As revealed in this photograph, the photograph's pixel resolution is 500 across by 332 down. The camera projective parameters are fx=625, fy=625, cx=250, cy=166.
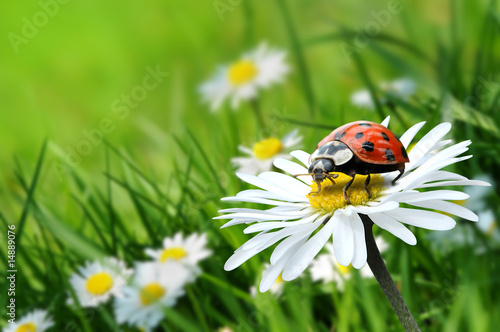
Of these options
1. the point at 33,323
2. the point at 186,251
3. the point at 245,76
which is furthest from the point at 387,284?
the point at 245,76

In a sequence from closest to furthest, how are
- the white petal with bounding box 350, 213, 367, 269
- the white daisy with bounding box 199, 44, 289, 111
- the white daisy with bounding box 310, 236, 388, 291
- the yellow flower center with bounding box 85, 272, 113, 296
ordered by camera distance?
the white petal with bounding box 350, 213, 367, 269
the white daisy with bounding box 310, 236, 388, 291
the yellow flower center with bounding box 85, 272, 113, 296
the white daisy with bounding box 199, 44, 289, 111

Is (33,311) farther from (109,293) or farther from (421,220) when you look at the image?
(421,220)

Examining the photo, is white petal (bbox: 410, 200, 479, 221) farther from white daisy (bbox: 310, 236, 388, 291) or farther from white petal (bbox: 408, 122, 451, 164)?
white daisy (bbox: 310, 236, 388, 291)

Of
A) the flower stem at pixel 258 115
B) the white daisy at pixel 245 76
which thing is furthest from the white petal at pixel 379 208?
the white daisy at pixel 245 76

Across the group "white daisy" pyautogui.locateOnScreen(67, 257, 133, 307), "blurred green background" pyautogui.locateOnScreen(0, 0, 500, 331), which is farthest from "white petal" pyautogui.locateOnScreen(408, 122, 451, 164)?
"white daisy" pyautogui.locateOnScreen(67, 257, 133, 307)

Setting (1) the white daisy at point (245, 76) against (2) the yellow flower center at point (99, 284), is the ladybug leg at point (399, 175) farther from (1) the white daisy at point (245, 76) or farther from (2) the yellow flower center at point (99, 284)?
(1) the white daisy at point (245, 76)

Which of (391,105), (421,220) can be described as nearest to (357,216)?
(421,220)

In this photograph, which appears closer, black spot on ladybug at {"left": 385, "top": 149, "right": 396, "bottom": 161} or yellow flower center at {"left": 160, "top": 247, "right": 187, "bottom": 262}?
black spot on ladybug at {"left": 385, "top": 149, "right": 396, "bottom": 161}
